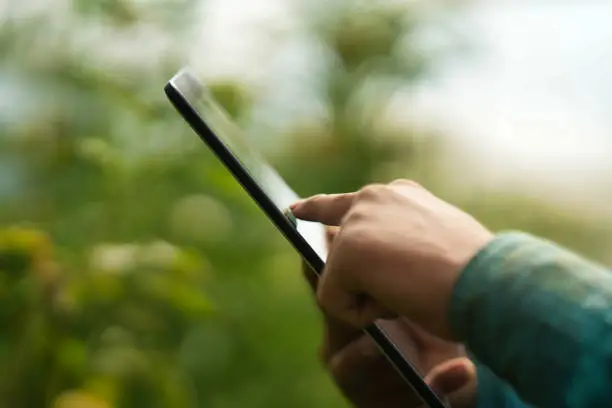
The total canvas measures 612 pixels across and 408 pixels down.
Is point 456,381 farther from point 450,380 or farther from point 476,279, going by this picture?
point 476,279

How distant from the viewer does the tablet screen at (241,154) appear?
463mm

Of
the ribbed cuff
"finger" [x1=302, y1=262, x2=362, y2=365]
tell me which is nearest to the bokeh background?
"finger" [x1=302, y1=262, x2=362, y2=365]

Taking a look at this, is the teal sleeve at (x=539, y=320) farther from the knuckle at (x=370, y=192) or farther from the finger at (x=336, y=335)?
the finger at (x=336, y=335)

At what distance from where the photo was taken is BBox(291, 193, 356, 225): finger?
47 centimetres

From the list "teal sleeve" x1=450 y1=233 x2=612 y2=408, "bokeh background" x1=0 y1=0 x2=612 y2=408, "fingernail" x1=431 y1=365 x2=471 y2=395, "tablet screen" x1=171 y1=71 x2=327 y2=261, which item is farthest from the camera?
"bokeh background" x1=0 y1=0 x2=612 y2=408

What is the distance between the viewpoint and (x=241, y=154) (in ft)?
1.68

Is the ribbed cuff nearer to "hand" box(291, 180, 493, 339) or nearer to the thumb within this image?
"hand" box(291, 180, 493, 339)

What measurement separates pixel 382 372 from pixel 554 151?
0.48 m

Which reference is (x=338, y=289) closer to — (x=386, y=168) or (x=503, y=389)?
(x=503, y=389)

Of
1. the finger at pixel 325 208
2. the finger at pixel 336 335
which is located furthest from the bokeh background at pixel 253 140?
the finger at pixel 325 208

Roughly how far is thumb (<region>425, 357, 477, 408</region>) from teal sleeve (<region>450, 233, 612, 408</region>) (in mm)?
171

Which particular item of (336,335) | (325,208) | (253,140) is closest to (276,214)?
(325,208)

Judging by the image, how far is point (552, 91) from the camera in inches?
38.3

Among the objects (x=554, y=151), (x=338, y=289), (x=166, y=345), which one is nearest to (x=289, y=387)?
(x=166, y=345)
